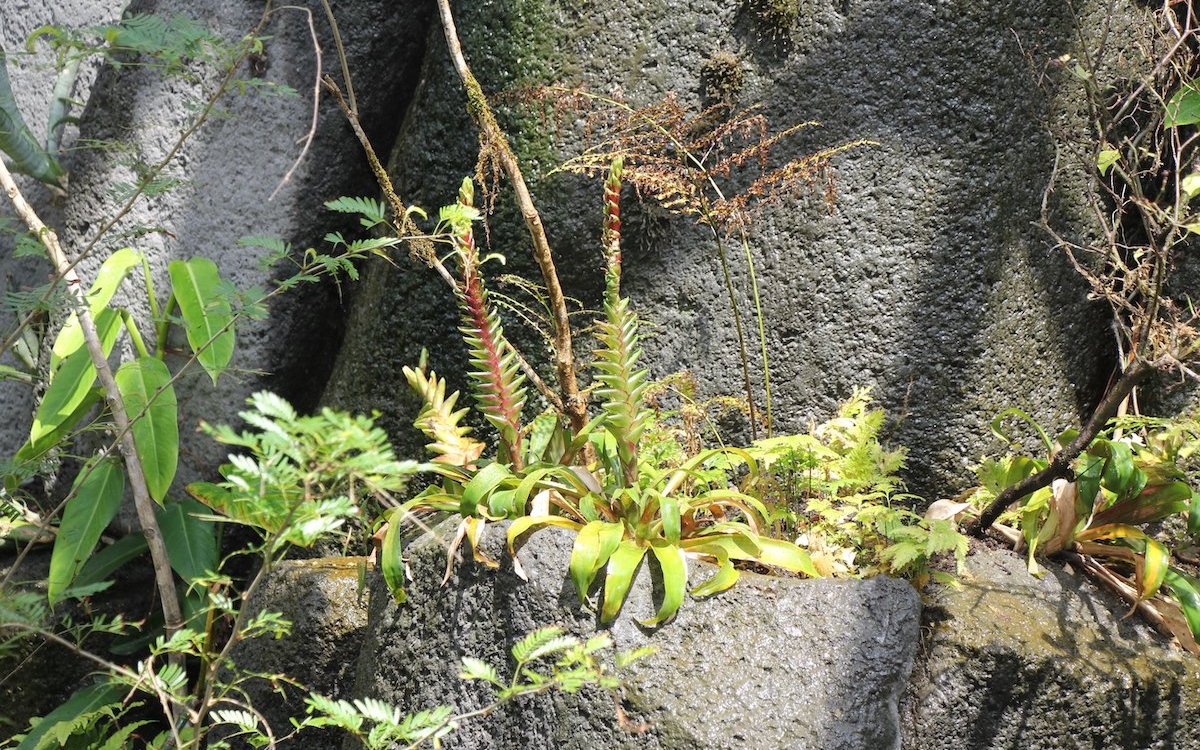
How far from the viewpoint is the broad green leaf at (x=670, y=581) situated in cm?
220

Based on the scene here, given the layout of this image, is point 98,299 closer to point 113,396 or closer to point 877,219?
point 113,396

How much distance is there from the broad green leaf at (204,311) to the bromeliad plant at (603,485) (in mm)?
672

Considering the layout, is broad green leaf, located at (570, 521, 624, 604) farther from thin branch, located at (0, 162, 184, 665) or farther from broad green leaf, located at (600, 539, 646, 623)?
thin branch, located at (0, 162, 184, 665)

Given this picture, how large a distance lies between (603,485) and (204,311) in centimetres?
137

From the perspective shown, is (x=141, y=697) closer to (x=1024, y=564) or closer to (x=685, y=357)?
(x=685, y=357)

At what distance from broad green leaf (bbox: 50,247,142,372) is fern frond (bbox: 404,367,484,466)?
120 cm

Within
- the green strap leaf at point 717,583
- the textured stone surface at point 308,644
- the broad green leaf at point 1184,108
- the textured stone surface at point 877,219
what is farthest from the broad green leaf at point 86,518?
the broad green leaf at point 1184,108

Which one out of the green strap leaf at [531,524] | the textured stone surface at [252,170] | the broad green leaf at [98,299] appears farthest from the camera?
the textured stone surface at [252,170]

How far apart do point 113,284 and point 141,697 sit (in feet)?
4.77

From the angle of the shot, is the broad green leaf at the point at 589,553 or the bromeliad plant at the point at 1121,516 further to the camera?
the bromeliad plant at the point at 1121,516

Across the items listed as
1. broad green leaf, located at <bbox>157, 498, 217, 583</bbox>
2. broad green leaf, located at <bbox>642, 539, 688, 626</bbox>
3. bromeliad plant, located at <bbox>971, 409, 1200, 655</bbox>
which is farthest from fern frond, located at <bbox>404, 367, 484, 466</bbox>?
bromeliad plant, located at <bbox>971, 409, 1200, 655</bbox>

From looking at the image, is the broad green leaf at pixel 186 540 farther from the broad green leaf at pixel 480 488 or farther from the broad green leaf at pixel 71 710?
the broad green leaf at pixel 480 488

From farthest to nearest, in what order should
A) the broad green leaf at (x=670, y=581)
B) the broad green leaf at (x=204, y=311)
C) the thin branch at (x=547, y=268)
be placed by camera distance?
the broad green leaf at (x=204, y=311) → the thin branch at (x=547, y=268) → the broad green leaf at (x=670, y=581)

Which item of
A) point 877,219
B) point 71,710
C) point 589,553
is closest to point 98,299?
point 71,710
